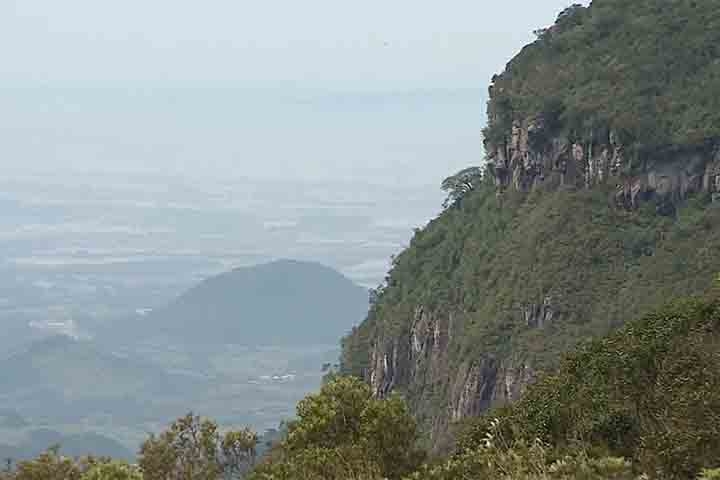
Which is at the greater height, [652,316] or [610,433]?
[652,316]

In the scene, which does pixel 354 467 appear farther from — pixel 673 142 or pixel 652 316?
pixel 673 142

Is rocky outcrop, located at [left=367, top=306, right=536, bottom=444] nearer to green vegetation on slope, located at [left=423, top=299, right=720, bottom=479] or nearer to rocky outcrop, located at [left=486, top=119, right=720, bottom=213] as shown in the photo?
rocky outcrop, located at [left=486, top=119, right=720, bottom=213]

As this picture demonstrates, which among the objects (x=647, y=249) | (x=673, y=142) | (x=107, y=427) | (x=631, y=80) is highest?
(x=631, y=80)

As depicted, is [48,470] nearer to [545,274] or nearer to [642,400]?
[642,400]

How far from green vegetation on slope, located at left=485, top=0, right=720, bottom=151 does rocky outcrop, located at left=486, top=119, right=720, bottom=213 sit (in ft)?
1.66

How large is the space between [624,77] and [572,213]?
22.8ft

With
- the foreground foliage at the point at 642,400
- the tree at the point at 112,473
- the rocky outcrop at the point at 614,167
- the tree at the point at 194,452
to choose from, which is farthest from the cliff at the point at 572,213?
the tree at the point at 112,473

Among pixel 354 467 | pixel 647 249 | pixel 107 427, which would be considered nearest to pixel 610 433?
pixel 354 467

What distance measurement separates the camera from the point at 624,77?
2231 inches

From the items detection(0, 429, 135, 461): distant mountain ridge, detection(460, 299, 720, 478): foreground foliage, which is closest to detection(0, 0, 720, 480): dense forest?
detection(460, 299, 720, 478): foreground foliage

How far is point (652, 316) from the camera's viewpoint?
2677cm

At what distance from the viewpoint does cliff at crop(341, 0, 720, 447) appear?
1937 inches

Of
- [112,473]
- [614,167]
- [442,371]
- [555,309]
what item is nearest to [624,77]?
[614,167]

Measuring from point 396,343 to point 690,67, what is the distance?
21106mm
